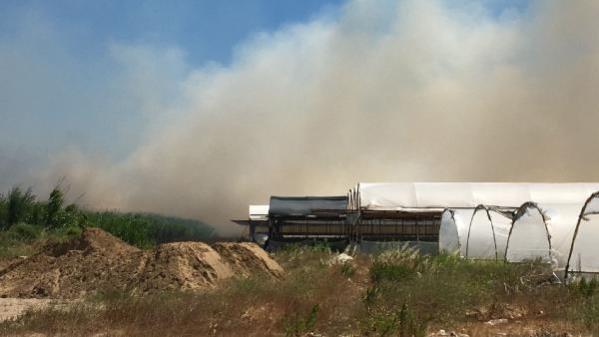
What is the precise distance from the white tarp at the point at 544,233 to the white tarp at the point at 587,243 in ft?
3.12

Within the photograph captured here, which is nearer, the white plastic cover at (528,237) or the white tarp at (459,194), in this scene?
the white plastic cover at (528,237)

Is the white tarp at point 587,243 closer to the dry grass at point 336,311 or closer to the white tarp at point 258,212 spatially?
the dry grass at point 336,311

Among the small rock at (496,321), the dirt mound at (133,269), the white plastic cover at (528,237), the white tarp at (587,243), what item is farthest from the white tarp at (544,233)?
the dirt mound at (133,269)

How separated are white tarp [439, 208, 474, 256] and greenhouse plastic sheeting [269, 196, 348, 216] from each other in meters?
9.39

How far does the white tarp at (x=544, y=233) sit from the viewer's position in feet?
60.1

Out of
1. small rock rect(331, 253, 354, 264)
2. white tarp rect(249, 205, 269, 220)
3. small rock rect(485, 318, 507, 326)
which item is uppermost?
white tarp rect(249, 205, 269, 220)

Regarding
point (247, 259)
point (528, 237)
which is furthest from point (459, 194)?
point (247, 259)

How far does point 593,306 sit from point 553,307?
1.22m

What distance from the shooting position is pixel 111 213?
2019 inches

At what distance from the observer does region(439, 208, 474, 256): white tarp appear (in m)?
26.0

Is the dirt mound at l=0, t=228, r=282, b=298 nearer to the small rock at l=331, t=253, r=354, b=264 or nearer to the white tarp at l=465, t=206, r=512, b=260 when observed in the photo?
the small rock at l=331, t=253, r=354, b=264

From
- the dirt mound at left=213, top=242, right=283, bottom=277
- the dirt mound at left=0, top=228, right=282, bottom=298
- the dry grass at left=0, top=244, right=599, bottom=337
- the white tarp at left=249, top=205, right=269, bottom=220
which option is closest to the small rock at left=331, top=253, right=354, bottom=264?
the dirt mound at left=213, top=242, right=283, bottom=277

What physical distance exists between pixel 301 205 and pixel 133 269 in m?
18.5

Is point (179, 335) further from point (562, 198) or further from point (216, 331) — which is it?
point (562, 198)
